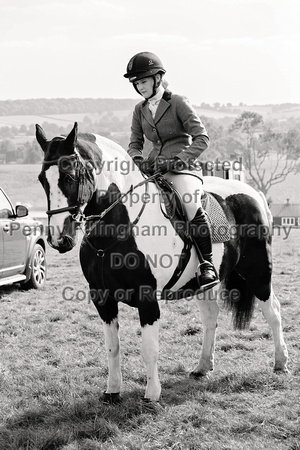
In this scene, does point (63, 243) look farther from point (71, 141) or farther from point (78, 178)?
point (71, 141)

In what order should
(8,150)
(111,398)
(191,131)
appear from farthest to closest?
(8,150) → (191,131) → (111,398)

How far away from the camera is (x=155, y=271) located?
15.6 ft

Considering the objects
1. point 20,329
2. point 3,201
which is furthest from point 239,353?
point 3,201

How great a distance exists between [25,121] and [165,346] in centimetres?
17235

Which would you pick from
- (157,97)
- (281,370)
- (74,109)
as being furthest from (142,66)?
(74,109)

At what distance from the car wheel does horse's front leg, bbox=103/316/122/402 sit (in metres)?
5.98

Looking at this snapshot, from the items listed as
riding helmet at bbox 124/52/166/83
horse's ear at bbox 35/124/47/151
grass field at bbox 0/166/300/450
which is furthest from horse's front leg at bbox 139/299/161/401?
riding helmet at bbox 124/52/166/83

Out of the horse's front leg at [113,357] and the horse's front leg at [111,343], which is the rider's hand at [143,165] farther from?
the horse's front leg at [113,357]

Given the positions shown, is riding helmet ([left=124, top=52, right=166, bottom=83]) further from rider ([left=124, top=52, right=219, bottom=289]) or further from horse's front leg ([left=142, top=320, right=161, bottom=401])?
horse's front leg ([left=142, top=320, right=161, bottom=401])

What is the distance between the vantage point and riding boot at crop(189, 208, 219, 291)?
5.08 meters

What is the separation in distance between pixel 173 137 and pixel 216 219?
912 millimetres

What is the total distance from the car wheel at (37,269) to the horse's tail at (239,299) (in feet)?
17.8

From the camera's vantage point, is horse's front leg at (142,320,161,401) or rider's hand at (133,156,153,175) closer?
horse's front leg at (142,320,161,401)

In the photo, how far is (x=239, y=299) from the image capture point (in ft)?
20.3
